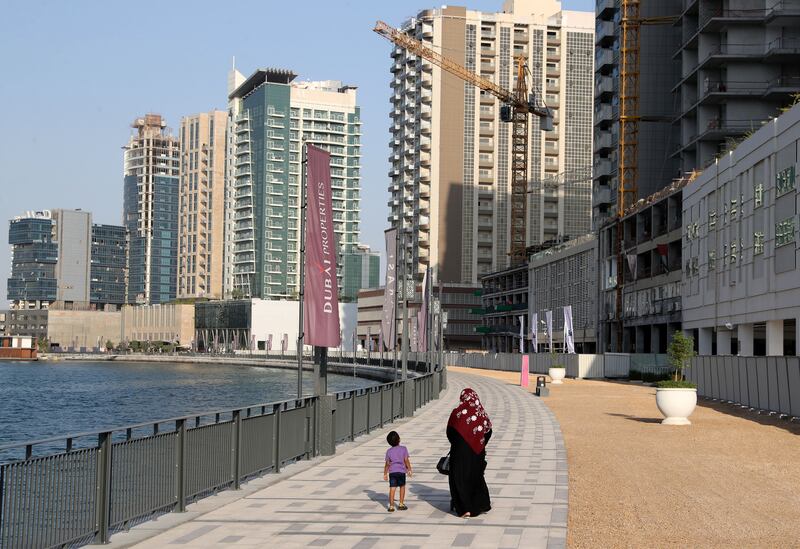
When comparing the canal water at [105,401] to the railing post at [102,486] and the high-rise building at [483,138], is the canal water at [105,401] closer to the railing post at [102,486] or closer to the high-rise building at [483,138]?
the railing post at [102,486]

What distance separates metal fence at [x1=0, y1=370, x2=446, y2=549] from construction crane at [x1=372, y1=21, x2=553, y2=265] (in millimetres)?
153065

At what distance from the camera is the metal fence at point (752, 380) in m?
35.4

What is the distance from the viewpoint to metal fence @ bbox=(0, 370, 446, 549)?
11305 mm

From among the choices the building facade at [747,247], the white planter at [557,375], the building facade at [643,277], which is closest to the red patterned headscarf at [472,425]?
the building facade at [747,247]

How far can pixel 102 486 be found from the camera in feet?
42.3

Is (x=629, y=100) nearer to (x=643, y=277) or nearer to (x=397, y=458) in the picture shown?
(x=643, y=277)

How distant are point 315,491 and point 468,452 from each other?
3625mm

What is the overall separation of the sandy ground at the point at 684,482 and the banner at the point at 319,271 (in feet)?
19.0

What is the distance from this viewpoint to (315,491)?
1792cm

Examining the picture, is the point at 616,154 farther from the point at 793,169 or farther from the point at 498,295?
the point at 793,169

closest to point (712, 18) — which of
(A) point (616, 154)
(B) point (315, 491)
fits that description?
(A) point (616, 154)

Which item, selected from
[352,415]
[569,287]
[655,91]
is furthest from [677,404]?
[569,287]

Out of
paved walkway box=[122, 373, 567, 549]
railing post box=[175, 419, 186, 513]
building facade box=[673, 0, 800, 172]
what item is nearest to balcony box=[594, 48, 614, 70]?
building facade box=[673, 0, 800, 172]

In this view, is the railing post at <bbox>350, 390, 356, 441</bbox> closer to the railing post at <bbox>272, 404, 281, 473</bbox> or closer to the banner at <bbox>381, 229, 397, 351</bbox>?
the railing post at <bbox>272, 404, 281, 473</bbox>
